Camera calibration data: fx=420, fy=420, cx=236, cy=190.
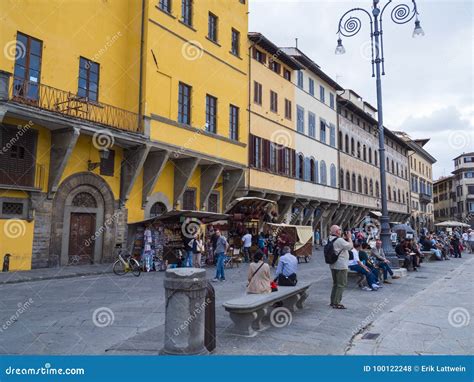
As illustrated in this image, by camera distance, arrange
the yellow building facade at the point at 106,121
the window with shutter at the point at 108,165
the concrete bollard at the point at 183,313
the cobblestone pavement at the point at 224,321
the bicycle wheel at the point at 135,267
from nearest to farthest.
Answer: the concrete bollard at the point at 183,313 → the cobblestone pavement at the point at 224,321 → the yellow building facade at the point at 106,121 → the bicycle wheel at the point at 135,267 → the window with shutter at the point at 108,165

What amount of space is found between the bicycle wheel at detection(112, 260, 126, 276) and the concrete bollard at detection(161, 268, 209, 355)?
9754mm

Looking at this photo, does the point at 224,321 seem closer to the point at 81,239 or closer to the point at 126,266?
the point at 126,266

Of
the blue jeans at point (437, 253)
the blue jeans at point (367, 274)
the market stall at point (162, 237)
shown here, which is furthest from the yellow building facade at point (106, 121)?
the blue jeans at point (437, 253)

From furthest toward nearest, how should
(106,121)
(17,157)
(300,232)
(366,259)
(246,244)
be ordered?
(300,232)
(246,244)
(106,121)
(17,157)
(366,259)

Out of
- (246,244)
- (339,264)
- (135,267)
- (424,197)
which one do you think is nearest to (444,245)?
(246,244)

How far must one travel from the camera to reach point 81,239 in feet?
51.2

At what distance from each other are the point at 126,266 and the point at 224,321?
8.15 meters

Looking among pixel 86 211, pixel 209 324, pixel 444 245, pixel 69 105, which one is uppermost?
pixel 69 105

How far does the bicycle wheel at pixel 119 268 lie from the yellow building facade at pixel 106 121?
1.86 meters

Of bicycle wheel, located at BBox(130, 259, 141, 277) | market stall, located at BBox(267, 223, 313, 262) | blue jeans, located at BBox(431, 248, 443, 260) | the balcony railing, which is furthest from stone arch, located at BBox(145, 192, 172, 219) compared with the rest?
blue jeans, located at BBox(431, 248, 443, 260)

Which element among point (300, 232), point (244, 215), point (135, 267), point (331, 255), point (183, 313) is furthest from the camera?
point (244, 215)

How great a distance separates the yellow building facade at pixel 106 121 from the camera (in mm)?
13594

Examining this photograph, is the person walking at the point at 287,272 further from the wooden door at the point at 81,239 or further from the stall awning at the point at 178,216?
the wooden door at the point at 81,239

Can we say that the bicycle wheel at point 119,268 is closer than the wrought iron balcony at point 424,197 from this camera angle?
Yes
